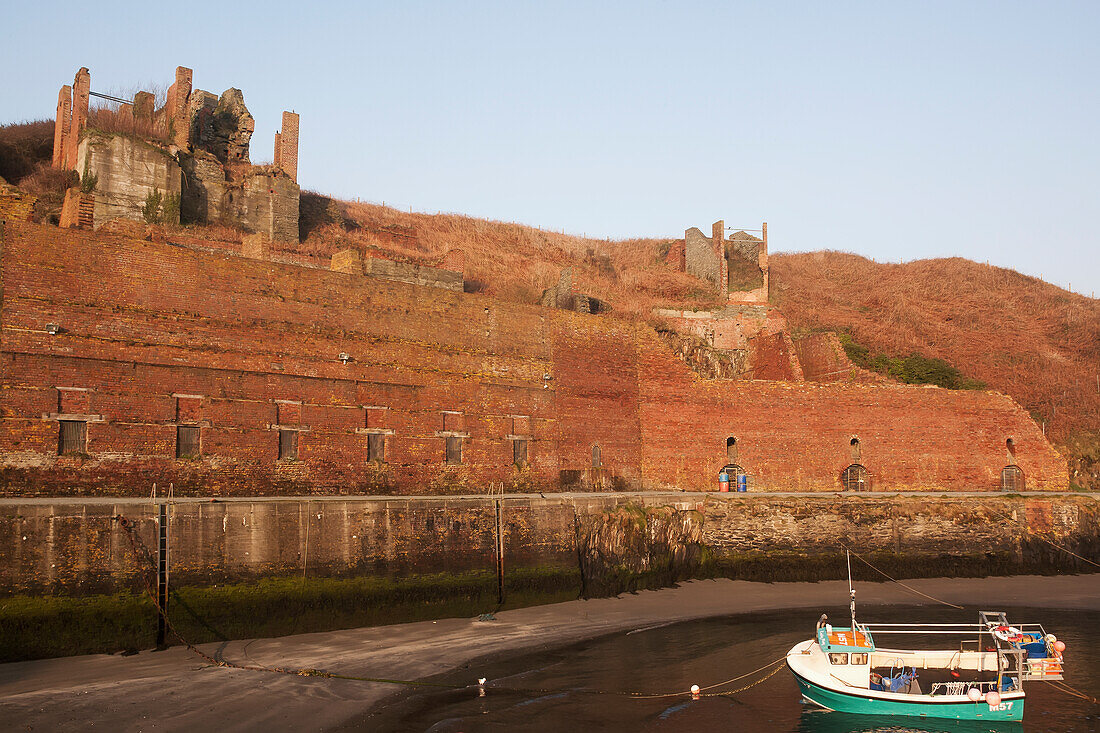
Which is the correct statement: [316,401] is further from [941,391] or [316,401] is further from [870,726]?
[941,391]

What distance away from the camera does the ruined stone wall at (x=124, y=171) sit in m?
30.1

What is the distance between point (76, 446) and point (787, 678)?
54.6 feet

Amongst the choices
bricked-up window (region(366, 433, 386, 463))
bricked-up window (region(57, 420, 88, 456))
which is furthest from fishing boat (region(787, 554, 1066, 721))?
bricked-up window (region(57, 420, 88, 456))

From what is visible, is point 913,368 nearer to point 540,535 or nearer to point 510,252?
point 540,535

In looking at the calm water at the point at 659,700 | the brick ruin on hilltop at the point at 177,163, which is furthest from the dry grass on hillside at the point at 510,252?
the calm water at the point at 659,700

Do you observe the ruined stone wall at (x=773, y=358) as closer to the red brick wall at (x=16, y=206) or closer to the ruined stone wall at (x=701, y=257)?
the ruined stone wall at (x=701, y=257)

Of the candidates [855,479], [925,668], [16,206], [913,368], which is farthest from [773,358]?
[16,206]

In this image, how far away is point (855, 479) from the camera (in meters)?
34.0

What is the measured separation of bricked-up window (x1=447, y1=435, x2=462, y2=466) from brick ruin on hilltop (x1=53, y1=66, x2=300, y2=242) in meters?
12.3

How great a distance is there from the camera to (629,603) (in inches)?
958

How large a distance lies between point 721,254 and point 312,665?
1307 inches

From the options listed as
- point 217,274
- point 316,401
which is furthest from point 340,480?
point 217,274

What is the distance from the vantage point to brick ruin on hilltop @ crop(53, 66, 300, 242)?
99.3 ft

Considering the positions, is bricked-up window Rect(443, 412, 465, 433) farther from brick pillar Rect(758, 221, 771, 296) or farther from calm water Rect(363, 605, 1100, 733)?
brick pillar Rect(758, 221, 771, 296)
